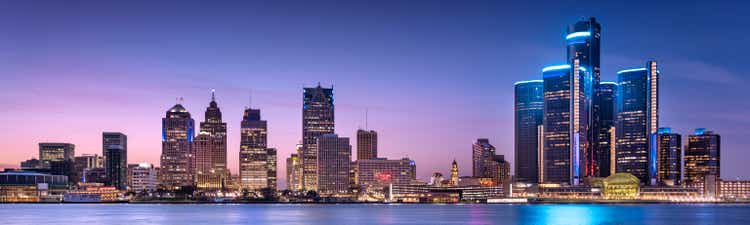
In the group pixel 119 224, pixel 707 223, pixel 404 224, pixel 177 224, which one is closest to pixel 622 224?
pixel 707 223

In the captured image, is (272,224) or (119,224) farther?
(272,224)

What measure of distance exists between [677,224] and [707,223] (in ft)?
21.8

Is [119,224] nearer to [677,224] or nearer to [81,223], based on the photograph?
[81,223]

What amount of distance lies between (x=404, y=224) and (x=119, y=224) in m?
33.7

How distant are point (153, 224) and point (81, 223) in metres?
10.0

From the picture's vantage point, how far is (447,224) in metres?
108

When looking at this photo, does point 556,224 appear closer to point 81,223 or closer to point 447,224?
point 447,224

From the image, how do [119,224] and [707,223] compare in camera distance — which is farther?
[707,223]

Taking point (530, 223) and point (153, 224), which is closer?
point (153, 224)

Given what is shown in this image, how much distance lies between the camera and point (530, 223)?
4368 inches

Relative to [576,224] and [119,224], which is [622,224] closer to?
[576,224]

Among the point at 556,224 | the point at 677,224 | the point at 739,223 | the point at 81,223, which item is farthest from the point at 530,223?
the point at 81,223

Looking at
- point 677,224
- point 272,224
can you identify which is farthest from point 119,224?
point 677,224

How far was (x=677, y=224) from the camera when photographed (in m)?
111
